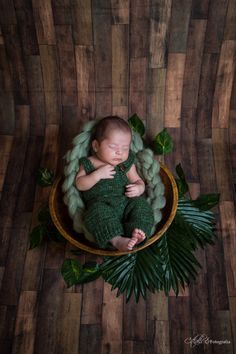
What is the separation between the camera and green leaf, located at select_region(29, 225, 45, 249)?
1.58 meters

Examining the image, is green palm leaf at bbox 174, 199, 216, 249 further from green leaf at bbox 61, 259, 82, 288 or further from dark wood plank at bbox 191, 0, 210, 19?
dark wood plank at bbox 191, 0, 210, 19

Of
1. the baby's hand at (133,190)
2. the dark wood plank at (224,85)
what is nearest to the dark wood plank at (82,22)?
the dark wood plank at (224,85)

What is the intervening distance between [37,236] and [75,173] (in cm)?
37

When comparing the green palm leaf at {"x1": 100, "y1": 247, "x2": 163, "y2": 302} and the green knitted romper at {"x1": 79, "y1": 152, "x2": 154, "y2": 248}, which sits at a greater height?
the green knitted romper at {"x1": 79, "y1": 152, "x2": 154, "y2": 248}

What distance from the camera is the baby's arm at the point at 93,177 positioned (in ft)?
4.91

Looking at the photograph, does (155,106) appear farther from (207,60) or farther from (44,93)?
(44,93)

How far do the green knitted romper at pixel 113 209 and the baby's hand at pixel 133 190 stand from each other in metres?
0.02

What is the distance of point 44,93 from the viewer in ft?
6.54

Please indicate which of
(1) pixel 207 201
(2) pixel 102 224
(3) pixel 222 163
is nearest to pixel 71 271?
(2) pixel 102 224

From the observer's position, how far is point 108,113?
6.56ft

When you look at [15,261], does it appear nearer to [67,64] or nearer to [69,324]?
[69,324]

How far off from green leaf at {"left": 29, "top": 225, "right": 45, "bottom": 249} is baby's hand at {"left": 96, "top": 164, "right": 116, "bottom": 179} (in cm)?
40

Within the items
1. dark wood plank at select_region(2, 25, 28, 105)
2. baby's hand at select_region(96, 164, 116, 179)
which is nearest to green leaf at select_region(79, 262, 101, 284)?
baby's hand at select_region(96, 164, 116, 179)

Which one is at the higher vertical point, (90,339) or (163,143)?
(163,143)
